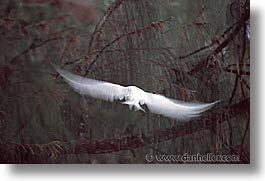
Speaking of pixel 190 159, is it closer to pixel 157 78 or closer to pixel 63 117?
pixel 157 78

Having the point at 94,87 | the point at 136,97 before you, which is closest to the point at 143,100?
the point at 136,97

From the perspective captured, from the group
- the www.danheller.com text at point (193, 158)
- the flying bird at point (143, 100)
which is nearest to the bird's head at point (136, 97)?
the flying bird at point (143, 100)

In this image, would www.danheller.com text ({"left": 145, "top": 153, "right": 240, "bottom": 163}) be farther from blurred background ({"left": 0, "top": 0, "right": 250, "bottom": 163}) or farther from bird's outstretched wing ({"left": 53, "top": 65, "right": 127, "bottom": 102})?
bird's outstretched wing ({"left": 53, "top": 65, "right": 127, "bottom": 102})

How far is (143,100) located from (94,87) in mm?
124

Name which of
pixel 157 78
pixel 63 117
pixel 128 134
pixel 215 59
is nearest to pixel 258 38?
pixel 215 59

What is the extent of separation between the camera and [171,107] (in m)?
1.11

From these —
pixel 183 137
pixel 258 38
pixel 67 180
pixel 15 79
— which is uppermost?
pixel 258 38

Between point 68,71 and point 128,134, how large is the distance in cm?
21

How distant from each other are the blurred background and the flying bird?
0.5 inches

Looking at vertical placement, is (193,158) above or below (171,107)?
below

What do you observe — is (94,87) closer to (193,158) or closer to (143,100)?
(143,100)

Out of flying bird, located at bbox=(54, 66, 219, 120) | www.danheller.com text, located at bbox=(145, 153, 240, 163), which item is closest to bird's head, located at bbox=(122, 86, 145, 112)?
Result: flying bird, located at bbox=(54, 66, 219, 120)

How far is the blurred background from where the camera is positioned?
3.62 ft

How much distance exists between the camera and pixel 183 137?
1.11 metres
